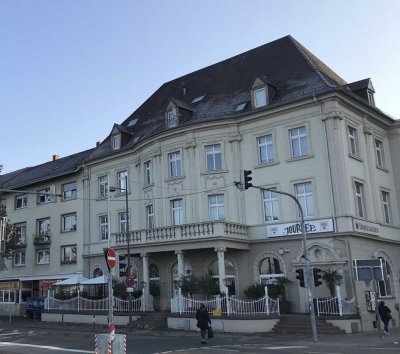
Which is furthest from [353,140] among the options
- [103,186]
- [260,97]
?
[103,186]

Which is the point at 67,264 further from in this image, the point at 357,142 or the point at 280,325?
the point at 357,142

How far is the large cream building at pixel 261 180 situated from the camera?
29.0m

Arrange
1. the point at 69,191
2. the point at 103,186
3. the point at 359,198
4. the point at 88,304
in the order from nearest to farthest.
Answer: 1. the point at 359,198
2. the point at 88,304
3. the point at 103,186
4. the point at 69,191

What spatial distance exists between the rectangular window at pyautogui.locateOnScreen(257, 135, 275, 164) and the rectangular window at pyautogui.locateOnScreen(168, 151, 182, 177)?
218 inches

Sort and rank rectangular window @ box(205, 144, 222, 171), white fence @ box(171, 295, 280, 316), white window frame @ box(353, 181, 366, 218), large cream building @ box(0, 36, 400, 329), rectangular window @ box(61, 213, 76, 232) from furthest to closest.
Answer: rectangular window @ box(61, 213, 76, 232) < rectangular window @ box(205, 144, 222, 171) < white window frame @ box(353, 181, 366, 218) < large cream building @ box(0, 36, 400, 329) < white fence @ box(171, 295, 280, 316)

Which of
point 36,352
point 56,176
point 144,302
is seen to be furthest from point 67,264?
point 36,352

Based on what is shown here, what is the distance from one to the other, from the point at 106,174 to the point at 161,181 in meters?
7.16

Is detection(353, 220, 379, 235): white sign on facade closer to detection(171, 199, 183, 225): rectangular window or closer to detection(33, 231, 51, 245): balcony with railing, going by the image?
detection(171, 199, 183, 225): rectangular window

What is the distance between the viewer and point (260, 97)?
32.2 meters

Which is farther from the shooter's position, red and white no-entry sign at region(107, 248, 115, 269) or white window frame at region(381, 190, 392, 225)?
white window frame at region(381, 190, 392, 225)

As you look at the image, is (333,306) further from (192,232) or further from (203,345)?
(192,232)

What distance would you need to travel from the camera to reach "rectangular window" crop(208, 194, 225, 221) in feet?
106

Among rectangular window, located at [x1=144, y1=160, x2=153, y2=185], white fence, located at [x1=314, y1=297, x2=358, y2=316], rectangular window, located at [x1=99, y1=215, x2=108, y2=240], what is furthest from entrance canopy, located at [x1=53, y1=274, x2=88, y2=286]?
white fence, located at [x1=314, y1=297, x2=358, y2=316]

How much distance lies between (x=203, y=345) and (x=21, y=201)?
32.4 metres
